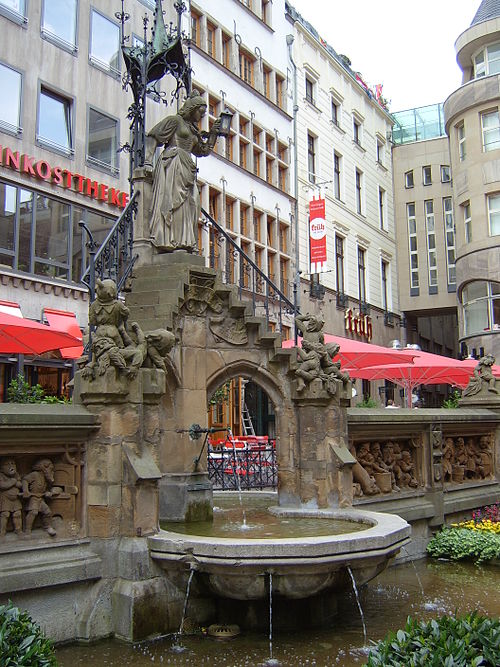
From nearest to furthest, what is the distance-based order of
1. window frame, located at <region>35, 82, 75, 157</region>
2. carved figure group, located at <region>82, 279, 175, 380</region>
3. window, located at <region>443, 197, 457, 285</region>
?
1. carved figure group, located at <region>82, 279, 175, 380</region>
2. window frame, located at <region>35, 82, 75, 157</region>
3. window, located at <region>443, 197, 457, 285</region>

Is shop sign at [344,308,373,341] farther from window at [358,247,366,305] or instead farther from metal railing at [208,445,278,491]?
metal railing at [208,445,278,491]

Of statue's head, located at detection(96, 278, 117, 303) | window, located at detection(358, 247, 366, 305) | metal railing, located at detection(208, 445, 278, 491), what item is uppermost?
window, located at detection(358, 247, 366, 305)

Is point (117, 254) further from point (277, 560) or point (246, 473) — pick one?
point (246, 473)

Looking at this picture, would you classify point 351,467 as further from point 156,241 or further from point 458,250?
point 458,250

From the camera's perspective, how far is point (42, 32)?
72.8 feet

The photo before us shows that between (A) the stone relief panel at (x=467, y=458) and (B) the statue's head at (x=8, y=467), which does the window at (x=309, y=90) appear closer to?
(A) the stone relief panel at (x=467, y=458)

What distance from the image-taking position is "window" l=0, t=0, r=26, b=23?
21.0 m

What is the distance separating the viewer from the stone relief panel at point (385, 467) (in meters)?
11.7

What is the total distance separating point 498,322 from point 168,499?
27714 millimetres

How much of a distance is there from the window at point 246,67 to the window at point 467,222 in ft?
39.2

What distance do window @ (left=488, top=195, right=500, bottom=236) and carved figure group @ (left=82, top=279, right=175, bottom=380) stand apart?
1159 inches

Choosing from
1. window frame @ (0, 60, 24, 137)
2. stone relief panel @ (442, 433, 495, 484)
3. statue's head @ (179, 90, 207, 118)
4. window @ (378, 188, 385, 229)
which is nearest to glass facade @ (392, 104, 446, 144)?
window @ (378, 188, 385, 229)

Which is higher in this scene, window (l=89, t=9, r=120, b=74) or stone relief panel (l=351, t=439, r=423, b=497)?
window (l=89, t=9, r=120, b=74)

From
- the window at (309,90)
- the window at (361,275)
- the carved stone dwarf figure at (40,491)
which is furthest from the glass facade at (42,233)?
the window at (361,275)
